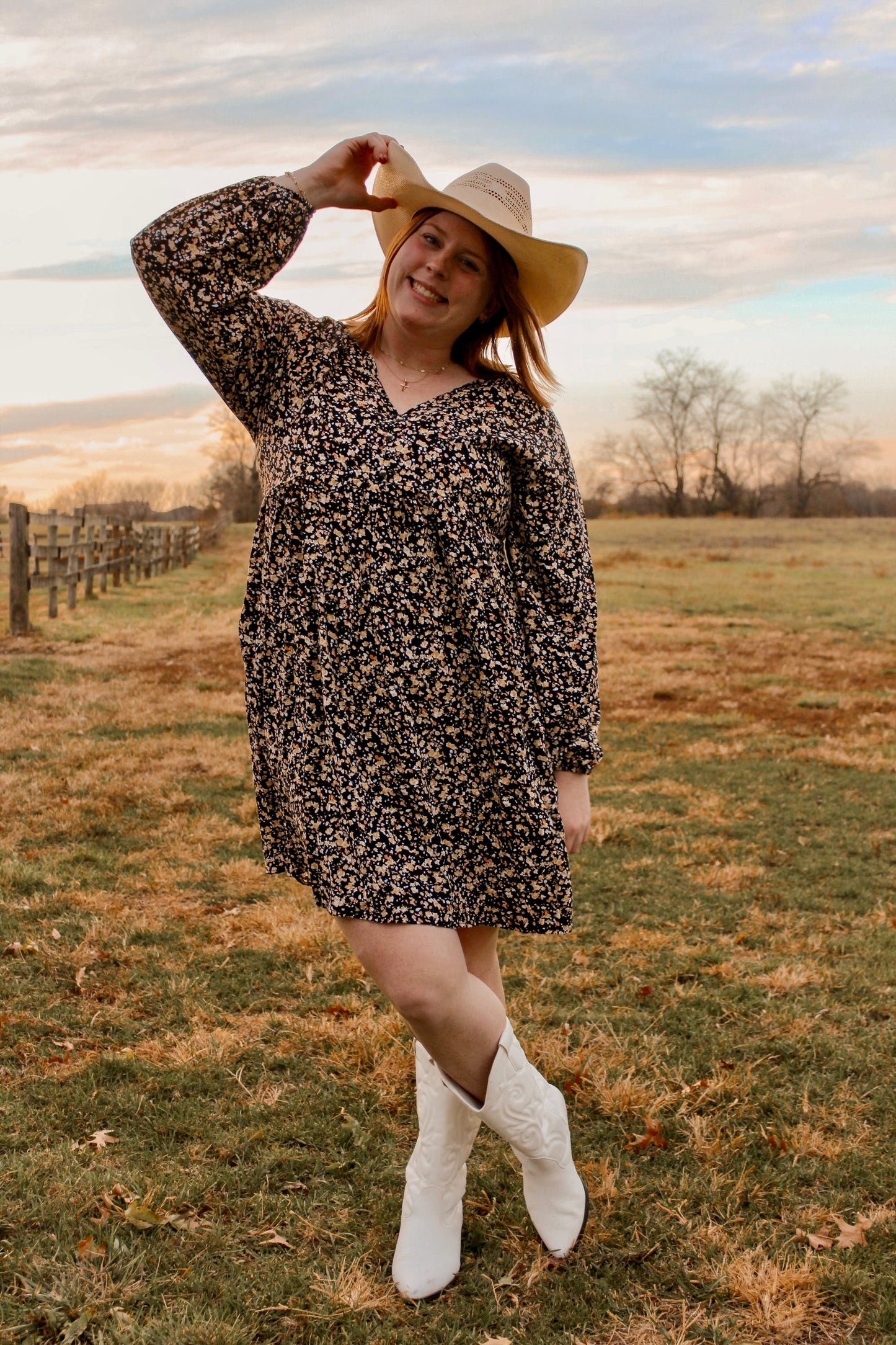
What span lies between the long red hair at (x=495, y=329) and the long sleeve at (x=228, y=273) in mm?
193

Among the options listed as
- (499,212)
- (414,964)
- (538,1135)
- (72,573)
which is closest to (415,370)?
(499,212)

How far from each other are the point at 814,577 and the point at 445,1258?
24.0 metres

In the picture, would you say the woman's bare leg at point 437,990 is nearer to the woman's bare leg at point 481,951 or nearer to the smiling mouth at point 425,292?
the woman's bare leg at point 481,951

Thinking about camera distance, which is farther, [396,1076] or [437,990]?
[396,1076]

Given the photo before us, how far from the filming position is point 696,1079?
10.6 feet

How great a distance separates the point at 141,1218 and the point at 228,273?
2.04 meters

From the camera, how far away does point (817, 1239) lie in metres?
2.52

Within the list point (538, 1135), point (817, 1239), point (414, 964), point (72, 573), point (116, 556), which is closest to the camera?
point (414, 964)

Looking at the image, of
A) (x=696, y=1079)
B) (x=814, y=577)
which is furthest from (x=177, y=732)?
(x=814, y=577)

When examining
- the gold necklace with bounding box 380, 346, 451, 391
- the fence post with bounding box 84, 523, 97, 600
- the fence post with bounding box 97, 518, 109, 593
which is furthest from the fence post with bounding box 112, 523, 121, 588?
the gold necklace with bounding box 380, 346, 451, 391

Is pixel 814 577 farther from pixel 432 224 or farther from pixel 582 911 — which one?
pixel 432 224

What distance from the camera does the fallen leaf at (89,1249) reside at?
7.59 feet

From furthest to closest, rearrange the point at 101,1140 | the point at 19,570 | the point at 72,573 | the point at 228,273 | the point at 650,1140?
the point at 72,573 → the point at 19,570 → the point at 650,1140 → the point at 101,1140 → the point at 228,273

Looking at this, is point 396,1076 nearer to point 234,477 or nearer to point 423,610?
point 423,610
